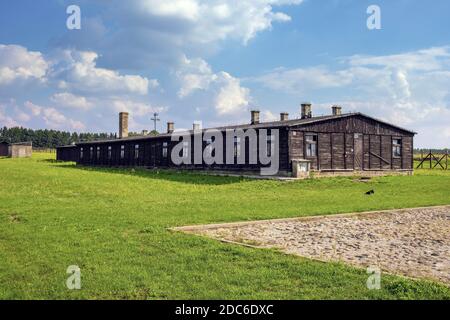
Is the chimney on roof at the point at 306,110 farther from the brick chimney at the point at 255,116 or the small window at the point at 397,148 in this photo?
the small window at the point at 397,148

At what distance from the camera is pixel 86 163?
70.9m

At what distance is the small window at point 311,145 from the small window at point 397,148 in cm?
959

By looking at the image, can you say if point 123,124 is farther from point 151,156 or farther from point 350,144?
point 350,144

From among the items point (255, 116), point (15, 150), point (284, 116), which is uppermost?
point (284, 116)

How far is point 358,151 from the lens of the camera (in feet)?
128

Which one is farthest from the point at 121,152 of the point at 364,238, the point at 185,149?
the point at 364,238

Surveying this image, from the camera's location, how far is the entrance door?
38.7 m

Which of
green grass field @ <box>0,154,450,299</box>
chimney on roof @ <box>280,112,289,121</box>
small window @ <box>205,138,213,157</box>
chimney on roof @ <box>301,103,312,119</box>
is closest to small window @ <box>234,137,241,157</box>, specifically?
small window @ <box>205,138,213,157</box>

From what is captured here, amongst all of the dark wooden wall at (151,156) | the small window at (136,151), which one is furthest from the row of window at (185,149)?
the dark wooden wall at (151,156)

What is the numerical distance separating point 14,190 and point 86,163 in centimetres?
4693

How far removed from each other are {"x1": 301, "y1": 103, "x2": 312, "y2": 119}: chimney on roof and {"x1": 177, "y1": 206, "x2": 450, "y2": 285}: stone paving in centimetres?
2580

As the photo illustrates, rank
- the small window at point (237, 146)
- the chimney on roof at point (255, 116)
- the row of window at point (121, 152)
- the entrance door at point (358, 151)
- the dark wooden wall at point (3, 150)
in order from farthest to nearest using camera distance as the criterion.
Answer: the dark wooden wall at point (3, 150), the row of window at point (121, 152), the chimney on roof at point (255, 116), the entrance door at point (358, 151), the small window at point (237, 146)

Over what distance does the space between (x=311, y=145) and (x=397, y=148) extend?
10.6 m

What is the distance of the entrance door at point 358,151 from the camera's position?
38.7 m
